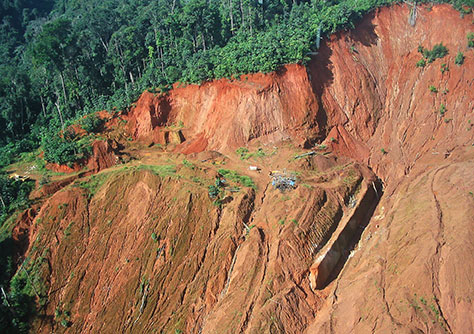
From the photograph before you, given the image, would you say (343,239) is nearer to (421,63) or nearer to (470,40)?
(421,63)

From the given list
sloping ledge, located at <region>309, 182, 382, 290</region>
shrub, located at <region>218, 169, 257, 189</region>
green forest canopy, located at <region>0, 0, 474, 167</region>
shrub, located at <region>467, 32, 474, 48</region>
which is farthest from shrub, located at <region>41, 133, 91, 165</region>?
shrub, located at <region>467, 32, 474, 48</region>

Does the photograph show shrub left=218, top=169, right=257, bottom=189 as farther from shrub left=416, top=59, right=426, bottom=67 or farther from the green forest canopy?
shrub left=416, top=59, right=426, bottom=67

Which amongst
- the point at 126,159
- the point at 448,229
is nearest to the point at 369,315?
Answer: the point at 448,229

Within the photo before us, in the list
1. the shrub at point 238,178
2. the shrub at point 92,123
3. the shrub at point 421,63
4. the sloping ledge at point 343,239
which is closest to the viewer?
the sloping ledge at point 343,239

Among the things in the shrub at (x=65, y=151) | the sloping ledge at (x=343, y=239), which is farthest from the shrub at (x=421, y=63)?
the shrub at (x=65, y=151)

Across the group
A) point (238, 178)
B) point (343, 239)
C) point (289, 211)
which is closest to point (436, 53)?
point (343, 239)

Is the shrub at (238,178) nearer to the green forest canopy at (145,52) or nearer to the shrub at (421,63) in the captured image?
the green forest canopy at (145,52)

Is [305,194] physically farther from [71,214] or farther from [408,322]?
[71,214]
